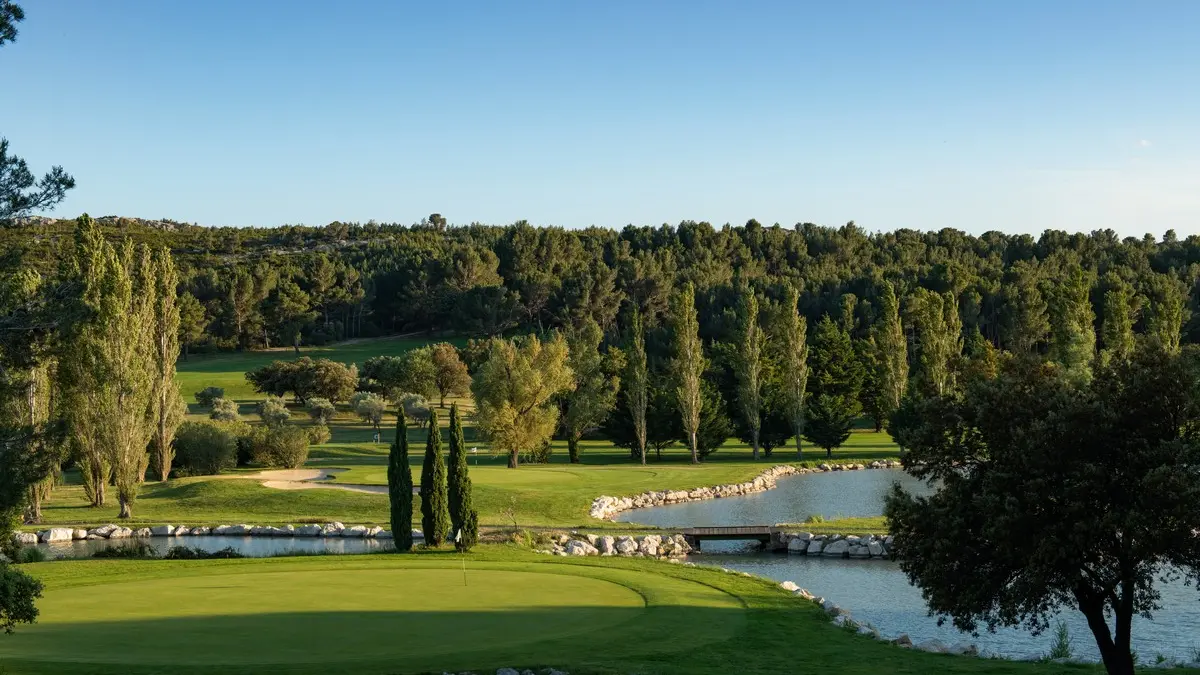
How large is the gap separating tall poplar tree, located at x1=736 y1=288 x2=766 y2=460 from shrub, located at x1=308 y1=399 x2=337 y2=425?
28251 mm

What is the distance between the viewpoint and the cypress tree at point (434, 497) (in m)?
31.7

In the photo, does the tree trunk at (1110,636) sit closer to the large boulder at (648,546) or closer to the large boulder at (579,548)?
the large boulder at (579,548)

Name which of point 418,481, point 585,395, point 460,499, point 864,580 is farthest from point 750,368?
point 460,499

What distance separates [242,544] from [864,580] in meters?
20.3

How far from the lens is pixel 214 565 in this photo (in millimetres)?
28219

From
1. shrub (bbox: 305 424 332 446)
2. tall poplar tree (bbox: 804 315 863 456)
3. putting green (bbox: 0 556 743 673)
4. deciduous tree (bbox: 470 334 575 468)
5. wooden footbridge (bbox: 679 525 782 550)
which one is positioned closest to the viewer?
putting green (bbox: 0 556 743 673)

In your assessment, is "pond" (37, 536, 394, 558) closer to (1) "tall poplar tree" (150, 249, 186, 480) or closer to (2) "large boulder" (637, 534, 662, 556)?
Answer: (2) "large boulder" (637, 534, 662, 556)

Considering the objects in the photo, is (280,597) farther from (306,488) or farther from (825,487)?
(825,487)

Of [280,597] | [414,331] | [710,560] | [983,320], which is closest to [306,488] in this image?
[710,560]

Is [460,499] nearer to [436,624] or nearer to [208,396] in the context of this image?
[436,624]

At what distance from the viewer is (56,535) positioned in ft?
127

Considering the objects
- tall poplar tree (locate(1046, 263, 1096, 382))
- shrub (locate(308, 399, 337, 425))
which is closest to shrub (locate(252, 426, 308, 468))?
shrub (locate(308, 399, 337, 425))

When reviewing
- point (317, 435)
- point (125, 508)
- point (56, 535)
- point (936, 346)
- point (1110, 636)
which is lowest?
point (56, 535)

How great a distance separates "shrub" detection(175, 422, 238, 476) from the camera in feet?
180
